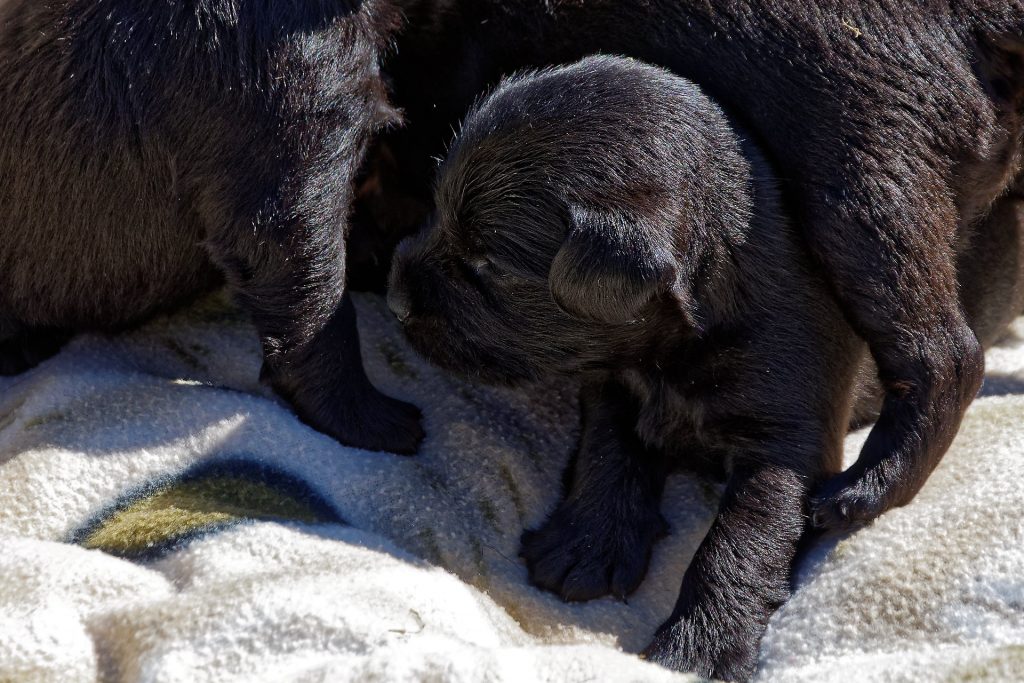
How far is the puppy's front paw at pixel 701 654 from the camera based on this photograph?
7.91 feet

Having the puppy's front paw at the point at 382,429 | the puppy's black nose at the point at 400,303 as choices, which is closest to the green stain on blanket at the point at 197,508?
the puppy's front paw at the point at 382,429

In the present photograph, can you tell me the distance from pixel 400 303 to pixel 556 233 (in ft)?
1.53

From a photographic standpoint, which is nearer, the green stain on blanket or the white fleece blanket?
the white fleece blanket

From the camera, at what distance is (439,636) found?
223 centimetres

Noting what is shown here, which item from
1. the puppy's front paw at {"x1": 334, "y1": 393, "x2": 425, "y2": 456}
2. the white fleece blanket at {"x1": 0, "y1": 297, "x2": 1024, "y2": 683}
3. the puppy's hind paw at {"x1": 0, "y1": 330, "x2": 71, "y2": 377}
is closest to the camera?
the white fleece blanket at {"x1": 0, "y1": 297, "x2": 1024, "y2": 683}

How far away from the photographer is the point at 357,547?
253cm

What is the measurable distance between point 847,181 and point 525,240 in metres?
0.72

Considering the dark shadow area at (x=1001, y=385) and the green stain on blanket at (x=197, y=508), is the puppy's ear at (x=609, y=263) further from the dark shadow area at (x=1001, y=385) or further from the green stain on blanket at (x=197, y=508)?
the dark shadow area at (x=1001, y=385)

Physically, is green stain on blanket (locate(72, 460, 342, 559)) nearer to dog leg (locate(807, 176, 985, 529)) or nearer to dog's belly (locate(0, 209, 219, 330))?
dog's belly (locate(0, 209, 219, 330))

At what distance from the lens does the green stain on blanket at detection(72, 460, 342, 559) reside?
8.38 feet

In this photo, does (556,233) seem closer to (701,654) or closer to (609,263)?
(609,263)

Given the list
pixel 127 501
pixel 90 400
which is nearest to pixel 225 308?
pixel 90 400

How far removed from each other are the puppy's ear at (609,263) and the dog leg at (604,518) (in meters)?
0.51

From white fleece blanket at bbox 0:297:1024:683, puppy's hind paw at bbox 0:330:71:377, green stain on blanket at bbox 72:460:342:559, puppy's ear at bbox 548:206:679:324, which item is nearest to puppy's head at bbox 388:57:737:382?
puppy's ear at bbox 548:206:679:324
